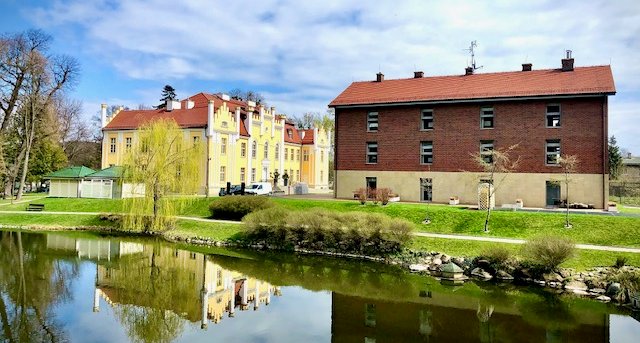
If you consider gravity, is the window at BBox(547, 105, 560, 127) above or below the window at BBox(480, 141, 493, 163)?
above

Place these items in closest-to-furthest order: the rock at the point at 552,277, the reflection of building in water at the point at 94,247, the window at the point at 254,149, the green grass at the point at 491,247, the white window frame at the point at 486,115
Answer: the rock at the point at 552,277, the green grass at the point at 491,247, the reflection of building in water at the point at 94,247, the white window frame at the point at 486,115, the window at the point at 254,149

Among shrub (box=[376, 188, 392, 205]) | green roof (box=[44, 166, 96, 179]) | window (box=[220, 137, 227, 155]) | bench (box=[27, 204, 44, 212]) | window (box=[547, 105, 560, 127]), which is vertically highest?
window (box=[547, 105, 560, 127])

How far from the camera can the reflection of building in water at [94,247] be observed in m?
21.4

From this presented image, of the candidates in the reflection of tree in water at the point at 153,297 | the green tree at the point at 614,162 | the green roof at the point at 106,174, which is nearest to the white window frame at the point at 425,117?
the reflection of tree in water at the point at 153,297

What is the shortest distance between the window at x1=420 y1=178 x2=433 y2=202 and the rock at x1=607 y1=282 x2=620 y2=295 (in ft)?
49.2

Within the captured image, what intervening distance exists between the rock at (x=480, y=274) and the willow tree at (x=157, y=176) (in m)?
17.2

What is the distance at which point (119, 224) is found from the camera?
2959cm

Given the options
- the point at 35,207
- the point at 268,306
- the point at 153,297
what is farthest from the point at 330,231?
the point at 35,207

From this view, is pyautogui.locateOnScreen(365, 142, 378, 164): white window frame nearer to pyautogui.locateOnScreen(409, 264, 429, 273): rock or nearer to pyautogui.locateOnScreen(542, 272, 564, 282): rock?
pyautogui.locateOnScreen(409, 264, 429, 273): rock

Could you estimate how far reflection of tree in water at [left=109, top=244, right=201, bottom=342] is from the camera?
1180cm

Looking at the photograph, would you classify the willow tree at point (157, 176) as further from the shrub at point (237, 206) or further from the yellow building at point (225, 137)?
the yellow building at point (225, 137)

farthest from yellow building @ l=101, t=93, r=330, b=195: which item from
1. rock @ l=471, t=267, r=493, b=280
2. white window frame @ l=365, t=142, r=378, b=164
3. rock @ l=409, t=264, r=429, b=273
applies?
rock @ l=471, t=267, r=493, b=280

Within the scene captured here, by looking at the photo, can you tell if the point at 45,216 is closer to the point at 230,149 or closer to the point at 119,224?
the point at 119,224

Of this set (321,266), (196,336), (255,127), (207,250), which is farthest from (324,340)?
(255,127)
